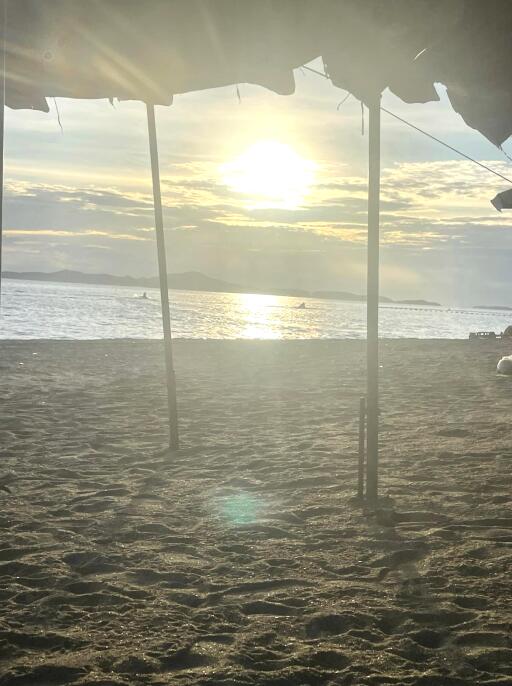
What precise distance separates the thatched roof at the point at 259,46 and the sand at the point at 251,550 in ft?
9.41

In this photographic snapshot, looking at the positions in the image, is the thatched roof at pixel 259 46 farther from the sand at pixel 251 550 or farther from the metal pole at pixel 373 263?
the sand at pixel 251 550

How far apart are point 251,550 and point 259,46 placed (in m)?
3.17

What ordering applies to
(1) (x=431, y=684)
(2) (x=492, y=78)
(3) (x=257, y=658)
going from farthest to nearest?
(2) (x=492, y=78), (3) (x=257, y=658), (1) (x=431, y=684)

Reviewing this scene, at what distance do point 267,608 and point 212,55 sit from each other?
10.2ft

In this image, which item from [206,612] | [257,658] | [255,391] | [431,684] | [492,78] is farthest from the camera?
[255,391]

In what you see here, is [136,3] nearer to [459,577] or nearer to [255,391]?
[459,577]

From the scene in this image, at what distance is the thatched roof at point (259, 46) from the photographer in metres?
3.81

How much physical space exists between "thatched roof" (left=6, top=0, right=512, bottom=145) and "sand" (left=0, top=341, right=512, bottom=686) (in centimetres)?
287

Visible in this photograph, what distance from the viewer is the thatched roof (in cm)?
381

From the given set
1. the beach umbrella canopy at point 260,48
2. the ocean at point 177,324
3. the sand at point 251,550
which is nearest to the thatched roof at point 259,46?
the beach umbrella canopy at point 260,48

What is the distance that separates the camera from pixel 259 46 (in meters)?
3.82

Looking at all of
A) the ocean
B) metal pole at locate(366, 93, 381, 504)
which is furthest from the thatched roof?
the ocean

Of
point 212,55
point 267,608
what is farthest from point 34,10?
point 267,608

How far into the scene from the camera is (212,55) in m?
3.98
